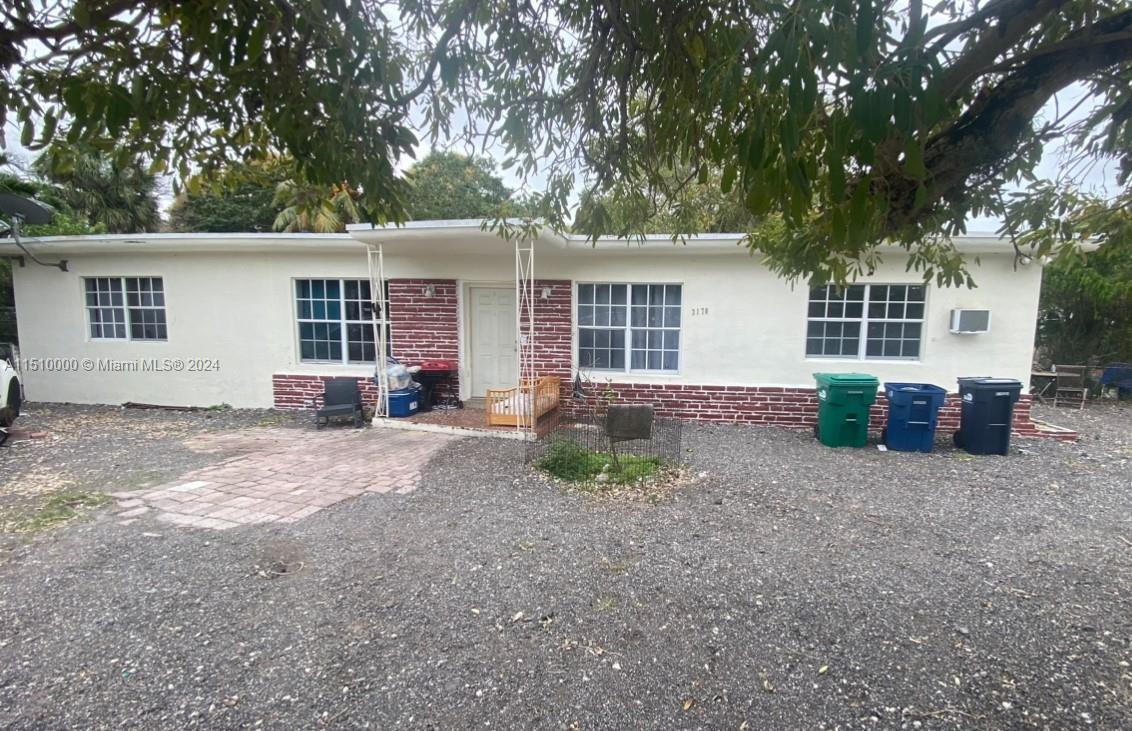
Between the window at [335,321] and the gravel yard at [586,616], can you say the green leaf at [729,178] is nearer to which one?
the gravel yard at [586,616]

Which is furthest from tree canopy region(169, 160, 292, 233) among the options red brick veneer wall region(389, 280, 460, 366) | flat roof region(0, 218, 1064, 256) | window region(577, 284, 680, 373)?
window region(577, 284, 680, 373)

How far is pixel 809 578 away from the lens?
3.32m

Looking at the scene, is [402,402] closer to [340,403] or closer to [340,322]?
[340,403]

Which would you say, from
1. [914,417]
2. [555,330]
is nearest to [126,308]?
[555,330]

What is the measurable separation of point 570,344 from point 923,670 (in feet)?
20.6

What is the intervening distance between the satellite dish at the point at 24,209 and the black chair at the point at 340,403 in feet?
15.8

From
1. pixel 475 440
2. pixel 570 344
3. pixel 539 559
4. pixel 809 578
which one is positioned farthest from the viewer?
pixel 570 344

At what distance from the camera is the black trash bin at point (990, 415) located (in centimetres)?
641

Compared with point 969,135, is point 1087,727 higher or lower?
lower

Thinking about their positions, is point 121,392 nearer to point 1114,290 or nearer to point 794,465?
point 794,465

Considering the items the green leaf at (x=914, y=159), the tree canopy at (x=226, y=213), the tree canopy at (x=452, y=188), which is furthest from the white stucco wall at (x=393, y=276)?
the tree canopy at (x=226, y=213)

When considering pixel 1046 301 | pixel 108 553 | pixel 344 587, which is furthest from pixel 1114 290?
pixel 108 553

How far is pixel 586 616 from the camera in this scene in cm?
288

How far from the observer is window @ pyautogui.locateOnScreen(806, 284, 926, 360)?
25.1ft
